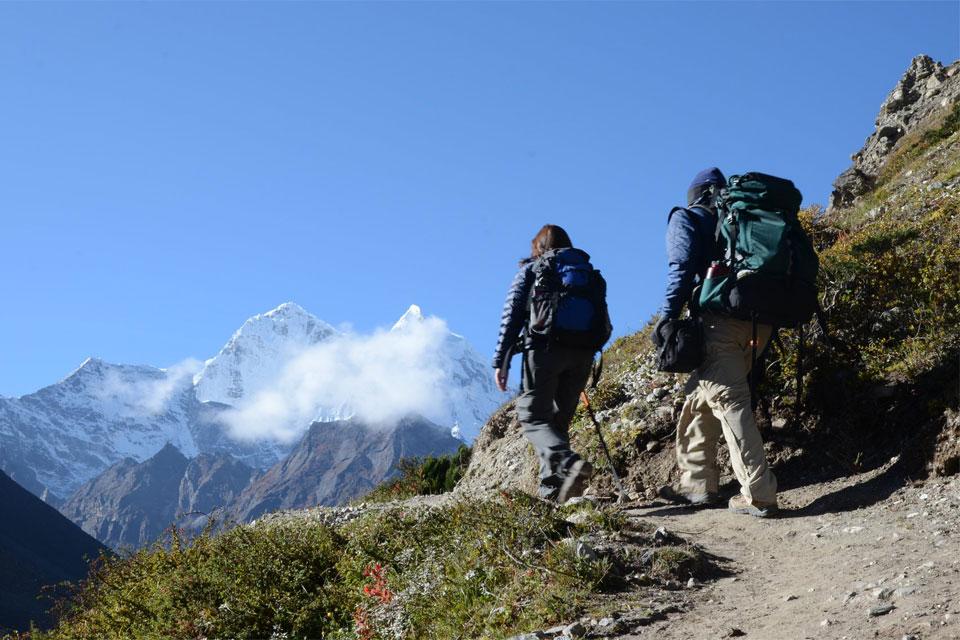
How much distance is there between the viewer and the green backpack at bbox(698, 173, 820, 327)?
7.27 metres

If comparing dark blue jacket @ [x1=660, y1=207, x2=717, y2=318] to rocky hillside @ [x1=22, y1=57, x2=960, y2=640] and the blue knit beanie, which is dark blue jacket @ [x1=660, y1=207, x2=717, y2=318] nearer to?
the blue knit beanie

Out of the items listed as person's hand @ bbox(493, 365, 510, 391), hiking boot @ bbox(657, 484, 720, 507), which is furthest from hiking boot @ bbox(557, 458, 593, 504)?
person's hand @ bbox(493, 365, 510, 391)

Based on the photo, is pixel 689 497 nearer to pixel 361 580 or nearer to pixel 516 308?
pixel 516 308

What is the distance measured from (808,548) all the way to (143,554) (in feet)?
23.0

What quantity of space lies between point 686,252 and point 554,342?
4.62 feet

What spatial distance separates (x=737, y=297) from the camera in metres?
7.26

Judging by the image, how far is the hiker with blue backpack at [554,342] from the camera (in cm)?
809

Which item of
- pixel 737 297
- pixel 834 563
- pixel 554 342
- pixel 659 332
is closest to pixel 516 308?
pixel 554 342

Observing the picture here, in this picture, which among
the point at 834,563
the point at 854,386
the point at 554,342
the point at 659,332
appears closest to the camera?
the point at 834,563

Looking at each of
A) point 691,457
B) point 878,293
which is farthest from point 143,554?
point 878,293

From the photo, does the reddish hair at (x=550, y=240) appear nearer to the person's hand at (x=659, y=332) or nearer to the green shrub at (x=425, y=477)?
the person's hand at (x=659, y=332)

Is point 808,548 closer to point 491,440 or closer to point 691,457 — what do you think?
point 691,457

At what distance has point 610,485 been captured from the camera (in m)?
9.57

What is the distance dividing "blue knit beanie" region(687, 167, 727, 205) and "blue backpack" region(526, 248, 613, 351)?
1070 mm
